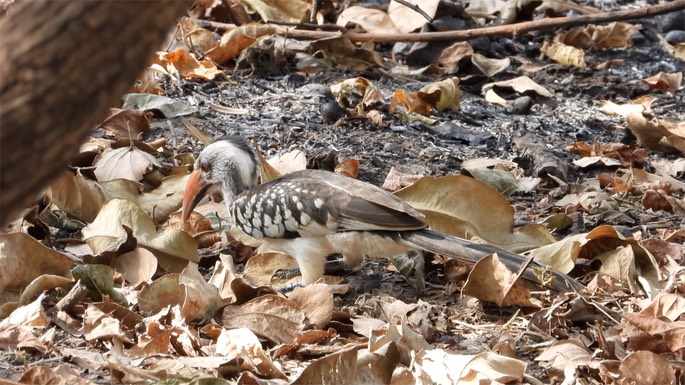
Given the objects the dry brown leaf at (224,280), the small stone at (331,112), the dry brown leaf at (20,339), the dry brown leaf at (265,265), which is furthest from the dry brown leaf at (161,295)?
the small stone at (331,112)

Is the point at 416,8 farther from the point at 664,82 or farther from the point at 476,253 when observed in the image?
the point at 476,253

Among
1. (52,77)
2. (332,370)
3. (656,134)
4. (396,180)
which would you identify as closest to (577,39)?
(656,134)

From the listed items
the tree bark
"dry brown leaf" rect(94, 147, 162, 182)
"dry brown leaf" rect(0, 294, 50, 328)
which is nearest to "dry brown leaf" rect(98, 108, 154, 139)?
"dry brown leaf" rect(94, 147, 162, 182)

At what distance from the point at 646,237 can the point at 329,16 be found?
3.27 meters

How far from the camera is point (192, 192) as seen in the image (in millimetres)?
→ 4590

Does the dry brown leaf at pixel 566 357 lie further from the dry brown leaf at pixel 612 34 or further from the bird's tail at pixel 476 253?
the dry brown leaf at pixel 612 34

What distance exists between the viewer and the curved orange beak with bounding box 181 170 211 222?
15.0 ft

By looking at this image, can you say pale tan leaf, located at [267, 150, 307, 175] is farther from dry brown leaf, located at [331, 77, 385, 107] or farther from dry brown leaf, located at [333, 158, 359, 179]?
dry brown leaf, located at [331, 77, 385, 107]

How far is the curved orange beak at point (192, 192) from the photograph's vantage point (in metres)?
4.58

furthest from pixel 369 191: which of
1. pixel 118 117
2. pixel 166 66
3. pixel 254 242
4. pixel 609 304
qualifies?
pixel 166 66

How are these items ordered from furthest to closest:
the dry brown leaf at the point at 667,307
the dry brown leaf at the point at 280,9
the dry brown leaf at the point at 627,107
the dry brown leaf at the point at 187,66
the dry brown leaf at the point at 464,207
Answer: the dry brown leaf at the point at 280,9
the dry brown leaf at the point at 627,107
the dry brown leaf at the point at 187,66
the dry brown leaf at the point at 464,207
the dry brown leaf at the point at 667,307

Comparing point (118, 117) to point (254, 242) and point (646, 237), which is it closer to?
point (254, 242)

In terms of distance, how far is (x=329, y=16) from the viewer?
726cm

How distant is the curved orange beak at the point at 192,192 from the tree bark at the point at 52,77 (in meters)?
2.89
